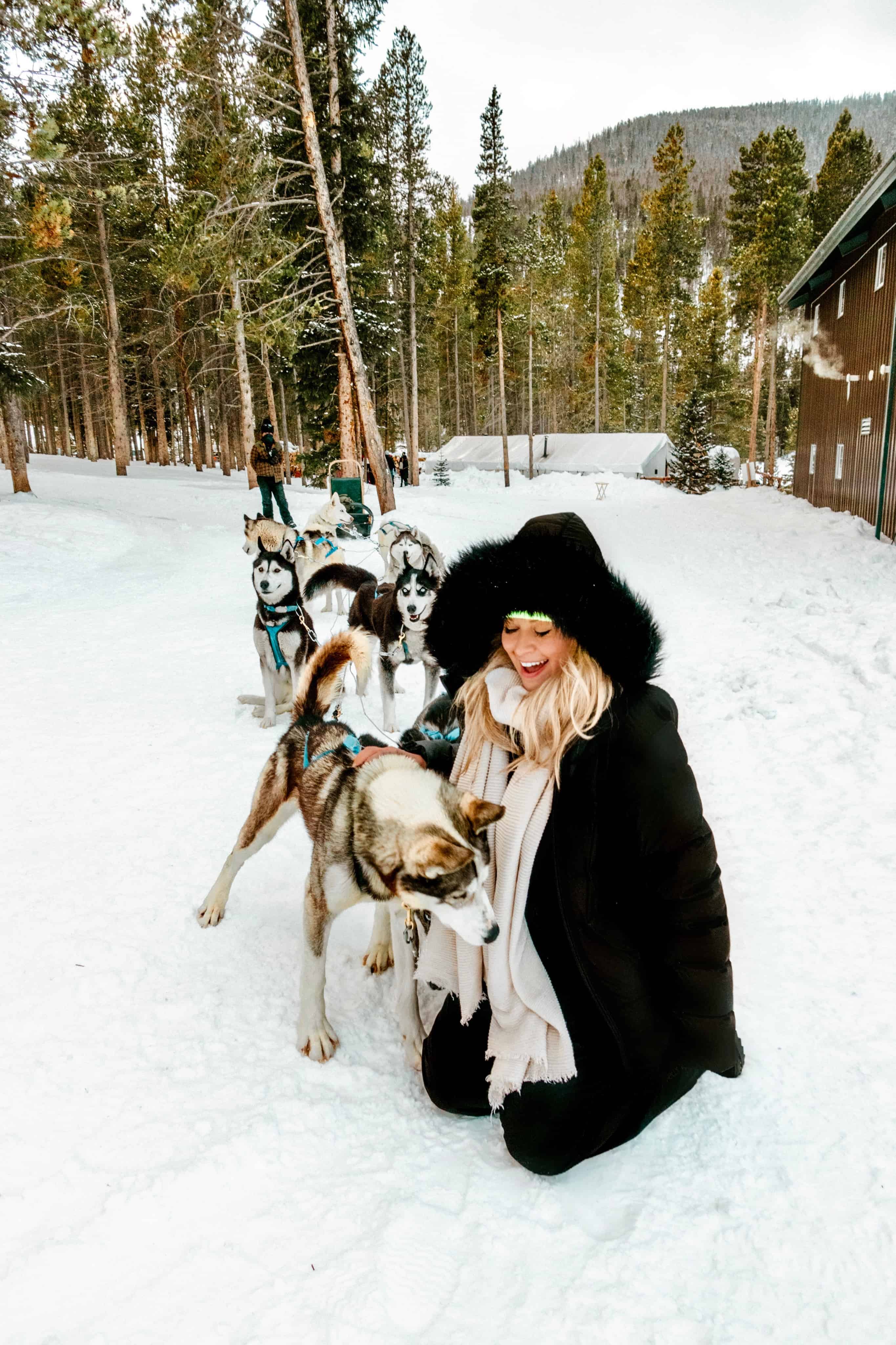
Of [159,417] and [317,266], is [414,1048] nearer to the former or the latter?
[317,266]

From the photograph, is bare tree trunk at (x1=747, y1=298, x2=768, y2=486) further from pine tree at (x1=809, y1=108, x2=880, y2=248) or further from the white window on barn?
the white window on barn

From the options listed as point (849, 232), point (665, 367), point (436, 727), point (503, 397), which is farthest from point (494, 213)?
point (436, 727)

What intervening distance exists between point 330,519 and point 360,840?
7.37 m

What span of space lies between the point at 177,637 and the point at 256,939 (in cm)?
531

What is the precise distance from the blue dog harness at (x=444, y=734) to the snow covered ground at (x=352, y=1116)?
36.2 inches

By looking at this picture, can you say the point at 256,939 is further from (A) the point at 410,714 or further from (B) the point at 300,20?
(B) the point at 300,20

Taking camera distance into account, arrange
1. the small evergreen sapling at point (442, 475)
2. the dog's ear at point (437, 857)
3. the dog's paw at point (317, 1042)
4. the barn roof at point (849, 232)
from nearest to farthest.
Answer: the dog's ear at point (437, 857) → the dog's paw at point (317, 1042) → the barn roof at point (849, 232) → the small evergreen sapling at point (442, 475)

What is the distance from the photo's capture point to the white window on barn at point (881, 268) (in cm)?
1351

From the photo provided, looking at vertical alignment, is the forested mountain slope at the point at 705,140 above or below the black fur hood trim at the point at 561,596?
above

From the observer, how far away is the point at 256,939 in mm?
3117

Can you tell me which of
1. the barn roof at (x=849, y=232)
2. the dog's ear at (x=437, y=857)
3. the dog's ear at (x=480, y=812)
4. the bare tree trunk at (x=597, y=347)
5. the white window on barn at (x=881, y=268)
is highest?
the bare tree trunk at (x=597, y=347)

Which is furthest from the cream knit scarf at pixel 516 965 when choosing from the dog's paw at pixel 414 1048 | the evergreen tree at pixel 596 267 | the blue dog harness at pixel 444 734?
the evergreen tree at pixel 596 267

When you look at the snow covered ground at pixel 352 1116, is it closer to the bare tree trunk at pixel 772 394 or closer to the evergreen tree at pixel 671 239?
the bare tree trunk at pixel 772 394

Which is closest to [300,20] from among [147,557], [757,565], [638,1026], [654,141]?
[147,557]
